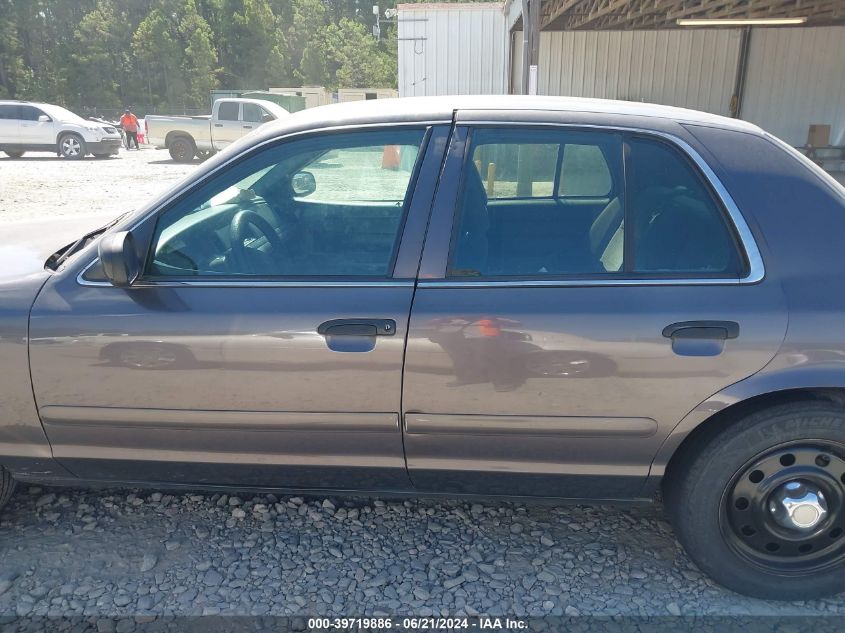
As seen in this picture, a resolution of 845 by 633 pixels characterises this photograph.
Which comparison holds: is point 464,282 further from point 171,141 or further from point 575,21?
point 171,141

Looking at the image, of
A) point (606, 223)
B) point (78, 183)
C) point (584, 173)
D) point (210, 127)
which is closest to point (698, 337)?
point (606, 223)

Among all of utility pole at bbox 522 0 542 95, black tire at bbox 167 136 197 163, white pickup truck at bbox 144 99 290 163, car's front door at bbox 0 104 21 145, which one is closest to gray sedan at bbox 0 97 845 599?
utility pole at bbox 522 0 542 95

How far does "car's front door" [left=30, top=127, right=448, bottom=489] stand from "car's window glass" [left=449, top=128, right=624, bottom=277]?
16 centimetres

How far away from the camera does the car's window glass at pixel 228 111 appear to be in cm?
1897

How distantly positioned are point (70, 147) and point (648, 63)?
17210mm

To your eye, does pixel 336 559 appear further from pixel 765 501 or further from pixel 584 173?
pixel 584 173

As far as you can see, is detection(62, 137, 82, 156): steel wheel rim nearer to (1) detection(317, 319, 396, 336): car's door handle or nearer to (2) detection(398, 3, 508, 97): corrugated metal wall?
(2) detection(398, 3, 508, 97): corrugated metal wall

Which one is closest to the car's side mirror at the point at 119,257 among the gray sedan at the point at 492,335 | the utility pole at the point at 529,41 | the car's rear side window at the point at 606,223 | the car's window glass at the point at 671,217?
the gray sedan at the point at 492,335

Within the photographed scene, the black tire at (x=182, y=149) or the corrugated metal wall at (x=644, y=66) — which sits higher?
the corrugated metal wall at (x=644, y=66)

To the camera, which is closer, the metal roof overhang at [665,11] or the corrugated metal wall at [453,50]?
the metal roof overhang at [665,11]

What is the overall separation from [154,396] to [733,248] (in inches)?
79.9

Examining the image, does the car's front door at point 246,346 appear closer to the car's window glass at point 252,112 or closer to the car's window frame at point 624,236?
the car's window frame at point 624,236

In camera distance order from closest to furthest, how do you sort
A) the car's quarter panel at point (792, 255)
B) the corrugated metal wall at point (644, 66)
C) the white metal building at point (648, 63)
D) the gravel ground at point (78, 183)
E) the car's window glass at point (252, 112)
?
the car's quarter panel at point (792, 255) → the gravel ground at point (78, 183) → the white metal building at point (648, 63) → the corrugated metal wall at point (644, 66) → the car's window glass at point (252, 112)

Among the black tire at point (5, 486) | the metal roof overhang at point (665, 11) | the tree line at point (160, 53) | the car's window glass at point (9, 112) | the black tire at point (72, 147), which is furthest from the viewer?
the tree line at point (160, 53)
